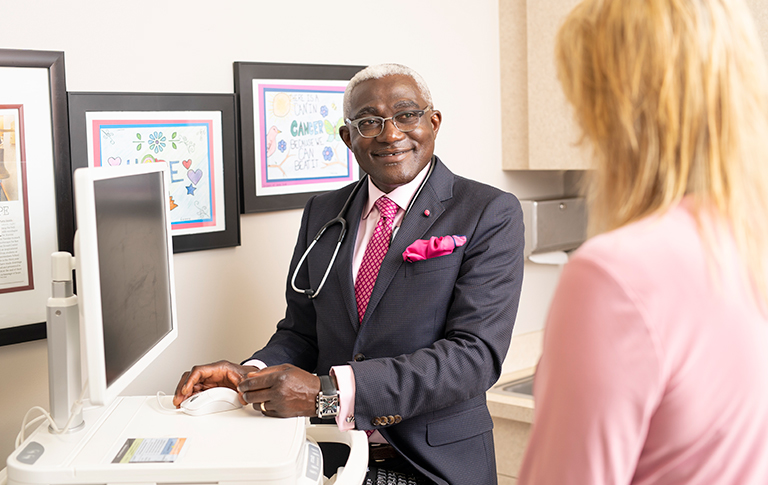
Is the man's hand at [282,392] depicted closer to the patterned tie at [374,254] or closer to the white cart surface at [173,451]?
the white cart surface at [173,451]

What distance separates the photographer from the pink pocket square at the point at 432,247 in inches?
57.9

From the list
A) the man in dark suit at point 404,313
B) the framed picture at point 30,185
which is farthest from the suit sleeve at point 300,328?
the framed picture at point 30,185

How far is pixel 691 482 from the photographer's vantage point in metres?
0.64

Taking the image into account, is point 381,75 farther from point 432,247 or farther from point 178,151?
point 178,151

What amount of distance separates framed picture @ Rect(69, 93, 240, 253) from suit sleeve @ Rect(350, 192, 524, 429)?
2.35ft

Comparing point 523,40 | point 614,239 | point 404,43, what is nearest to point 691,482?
point 614,239

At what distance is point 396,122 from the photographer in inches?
62.3

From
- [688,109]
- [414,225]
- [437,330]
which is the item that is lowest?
[437,330]

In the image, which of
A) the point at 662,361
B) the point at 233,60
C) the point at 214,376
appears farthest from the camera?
the point at 233,60

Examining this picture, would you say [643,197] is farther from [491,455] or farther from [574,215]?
[574,215]

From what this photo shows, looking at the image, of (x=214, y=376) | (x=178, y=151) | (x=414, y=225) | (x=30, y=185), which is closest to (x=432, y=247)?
(x=414, y=225)

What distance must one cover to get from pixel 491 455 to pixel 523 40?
1804 millimetres

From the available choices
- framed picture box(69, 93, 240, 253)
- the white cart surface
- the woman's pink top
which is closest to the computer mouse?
the white cart surface

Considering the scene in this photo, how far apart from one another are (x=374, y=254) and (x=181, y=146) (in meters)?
0.65
